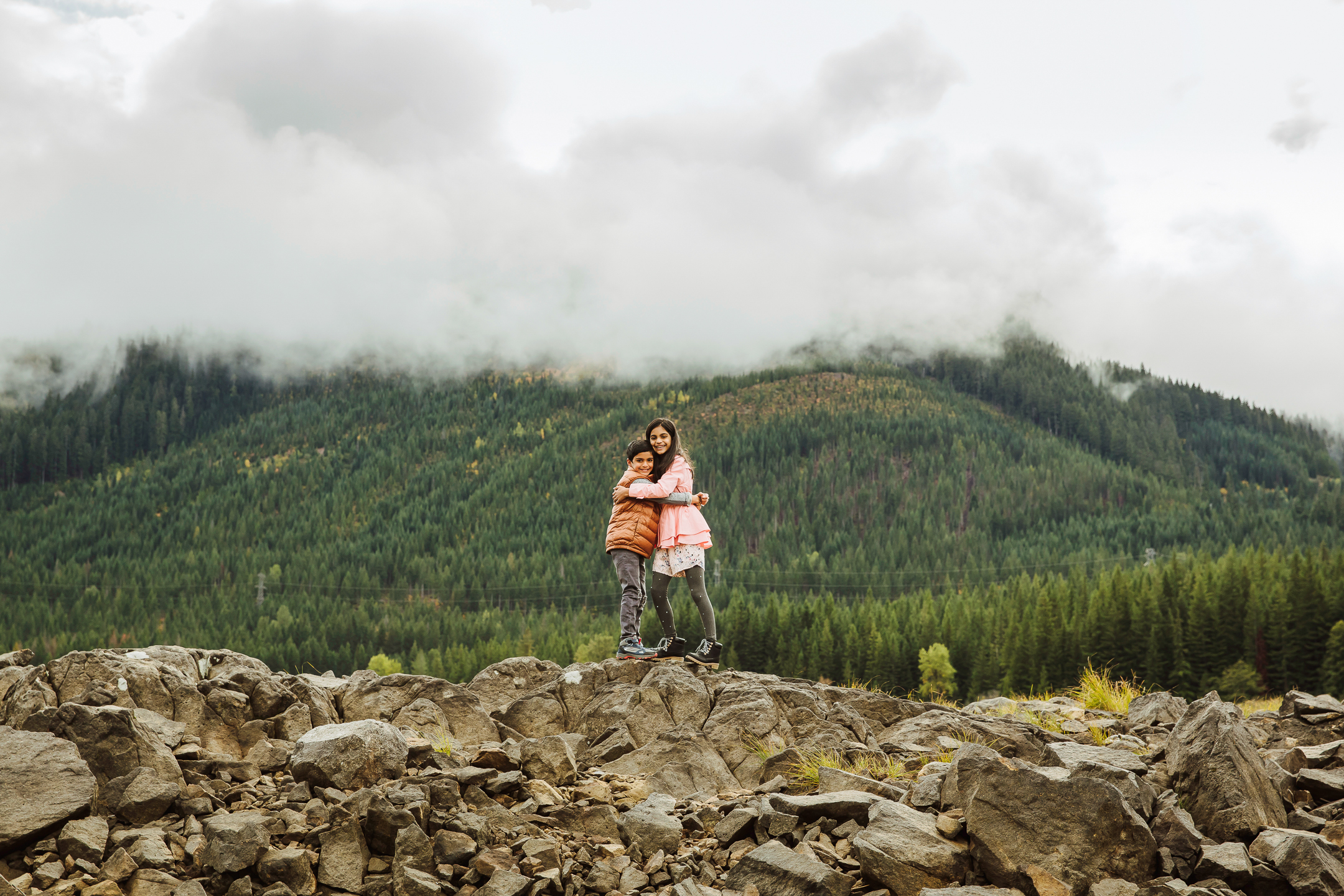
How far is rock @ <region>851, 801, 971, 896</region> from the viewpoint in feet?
29.2

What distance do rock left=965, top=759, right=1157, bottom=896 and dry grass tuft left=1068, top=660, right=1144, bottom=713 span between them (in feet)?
23.2

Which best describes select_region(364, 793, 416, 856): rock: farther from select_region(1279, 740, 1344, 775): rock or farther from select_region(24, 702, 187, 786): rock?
select_region(1279, 740, 1344, 775): rock

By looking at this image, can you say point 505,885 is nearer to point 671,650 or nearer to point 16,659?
point 671,650

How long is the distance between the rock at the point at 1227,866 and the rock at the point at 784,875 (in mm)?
3163

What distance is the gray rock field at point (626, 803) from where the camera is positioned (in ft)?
29.3

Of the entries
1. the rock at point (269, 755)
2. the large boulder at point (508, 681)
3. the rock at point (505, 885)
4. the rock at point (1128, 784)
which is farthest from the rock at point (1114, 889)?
the large boulder at point (508, 681)

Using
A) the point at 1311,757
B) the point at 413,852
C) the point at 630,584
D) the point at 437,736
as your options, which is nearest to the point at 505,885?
the point at 413,852

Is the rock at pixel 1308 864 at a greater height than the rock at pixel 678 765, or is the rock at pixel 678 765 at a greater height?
the rock at pixel 1308 864

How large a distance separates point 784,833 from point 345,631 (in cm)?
14233

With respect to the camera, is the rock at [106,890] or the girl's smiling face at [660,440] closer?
the rock at [106,890]

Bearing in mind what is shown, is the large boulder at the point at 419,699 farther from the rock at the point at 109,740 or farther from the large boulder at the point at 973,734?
the large boulder at the point at 973,734

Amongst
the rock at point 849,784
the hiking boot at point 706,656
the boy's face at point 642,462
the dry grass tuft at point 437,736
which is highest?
the boy's face at point 642,462

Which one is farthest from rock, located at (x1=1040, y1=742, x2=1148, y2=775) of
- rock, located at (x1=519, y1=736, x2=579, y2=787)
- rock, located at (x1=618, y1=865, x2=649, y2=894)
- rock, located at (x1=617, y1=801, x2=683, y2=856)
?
rock, located at (x1=519, y1=736, x2=579, y2=787)

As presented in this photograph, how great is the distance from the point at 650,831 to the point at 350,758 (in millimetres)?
3495
